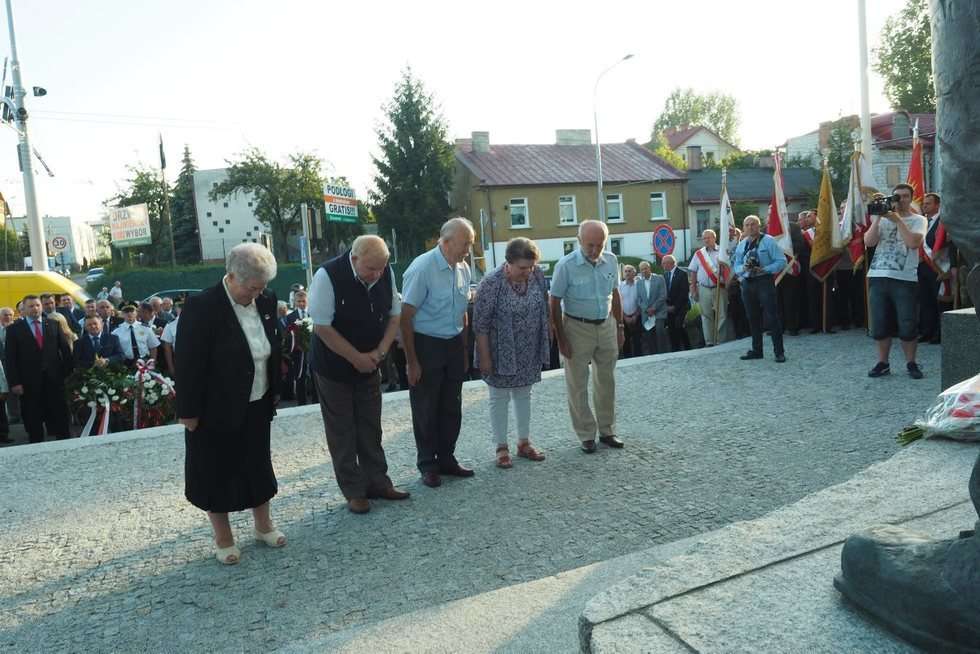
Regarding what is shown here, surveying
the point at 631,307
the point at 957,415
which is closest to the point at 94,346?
the point at 631,307

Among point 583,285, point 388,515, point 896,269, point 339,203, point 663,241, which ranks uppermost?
point 339,203

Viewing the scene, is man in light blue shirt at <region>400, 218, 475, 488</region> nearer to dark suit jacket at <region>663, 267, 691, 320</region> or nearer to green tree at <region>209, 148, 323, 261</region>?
dark suit jacket at <region>663, 267, 691, 320</region>

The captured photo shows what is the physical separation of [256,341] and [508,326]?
207 centimetres

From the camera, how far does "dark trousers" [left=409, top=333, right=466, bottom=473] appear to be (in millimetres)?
5414

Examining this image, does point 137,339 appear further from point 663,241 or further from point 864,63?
point 864,63

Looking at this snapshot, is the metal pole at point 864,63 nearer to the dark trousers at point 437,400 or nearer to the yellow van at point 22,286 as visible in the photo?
the dark trousers at point 437,400

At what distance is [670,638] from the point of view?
221 centimetres

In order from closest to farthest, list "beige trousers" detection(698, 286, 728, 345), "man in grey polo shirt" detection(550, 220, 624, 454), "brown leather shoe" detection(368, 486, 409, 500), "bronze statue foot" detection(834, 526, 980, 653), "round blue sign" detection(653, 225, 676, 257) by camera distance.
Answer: "bronze statue foot" detection(834, 526, 980, 653) < "brown leather shoe" detection(368, 486, 409, 500) < "man in grey polo shirt" detection(550, 220, 624, 454) < "beige trousers" detection(698, 286, 728, 345) < "round blue sign" detection(653, 225, 676, 257)

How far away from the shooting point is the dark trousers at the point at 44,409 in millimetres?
9555

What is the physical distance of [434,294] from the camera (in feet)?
17.8

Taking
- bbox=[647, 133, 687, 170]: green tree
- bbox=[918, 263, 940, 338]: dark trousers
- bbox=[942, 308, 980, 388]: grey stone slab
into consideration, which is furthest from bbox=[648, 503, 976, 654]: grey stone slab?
bbox=[647, 133, 687, 170]: green tree

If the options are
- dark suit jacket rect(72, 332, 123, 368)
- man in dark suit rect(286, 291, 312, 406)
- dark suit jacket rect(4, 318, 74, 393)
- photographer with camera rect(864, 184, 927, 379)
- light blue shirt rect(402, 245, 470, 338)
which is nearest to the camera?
light blue shirt rect(402, 245, 470, 338)

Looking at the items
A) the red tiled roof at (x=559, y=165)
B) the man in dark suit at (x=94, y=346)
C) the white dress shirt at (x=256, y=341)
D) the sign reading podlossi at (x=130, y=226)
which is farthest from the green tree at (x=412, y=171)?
the white dress shirt at (x=256, y=341)

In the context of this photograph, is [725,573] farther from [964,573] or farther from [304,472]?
[304,472]
